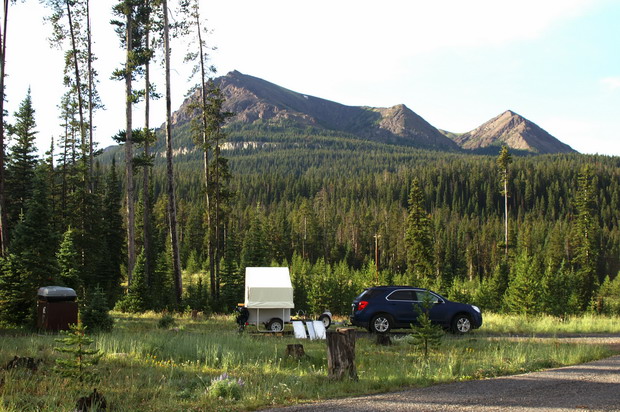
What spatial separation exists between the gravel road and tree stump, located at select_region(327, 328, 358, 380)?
119 centimetres

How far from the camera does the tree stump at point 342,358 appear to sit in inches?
338

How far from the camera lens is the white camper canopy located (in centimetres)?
1864

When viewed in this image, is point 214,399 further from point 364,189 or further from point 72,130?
point 364,189

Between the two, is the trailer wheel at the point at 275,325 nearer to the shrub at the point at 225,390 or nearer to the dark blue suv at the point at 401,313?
the dark blue suv at the point at 401,313

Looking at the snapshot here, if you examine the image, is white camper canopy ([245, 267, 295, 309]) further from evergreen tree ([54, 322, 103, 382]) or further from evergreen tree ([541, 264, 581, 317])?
evergreen tree ([541, 264, 581, 317])

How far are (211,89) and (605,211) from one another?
5967 inches

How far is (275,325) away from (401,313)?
5.05 metres

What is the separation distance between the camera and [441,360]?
10562 mm

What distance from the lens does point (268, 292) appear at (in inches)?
742

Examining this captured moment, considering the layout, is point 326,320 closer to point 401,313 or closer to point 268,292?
point 268,292

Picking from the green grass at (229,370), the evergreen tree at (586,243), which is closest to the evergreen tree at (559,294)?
the evergreen tree at (586,243)

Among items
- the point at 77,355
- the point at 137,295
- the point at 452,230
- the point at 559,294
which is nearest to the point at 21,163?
the point at 137,295

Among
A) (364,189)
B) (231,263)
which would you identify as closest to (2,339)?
(231,263)

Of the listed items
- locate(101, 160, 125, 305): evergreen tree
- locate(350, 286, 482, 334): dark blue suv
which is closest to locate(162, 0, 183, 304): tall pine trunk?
locate(350, 286, 482, 334): dark blue suv
